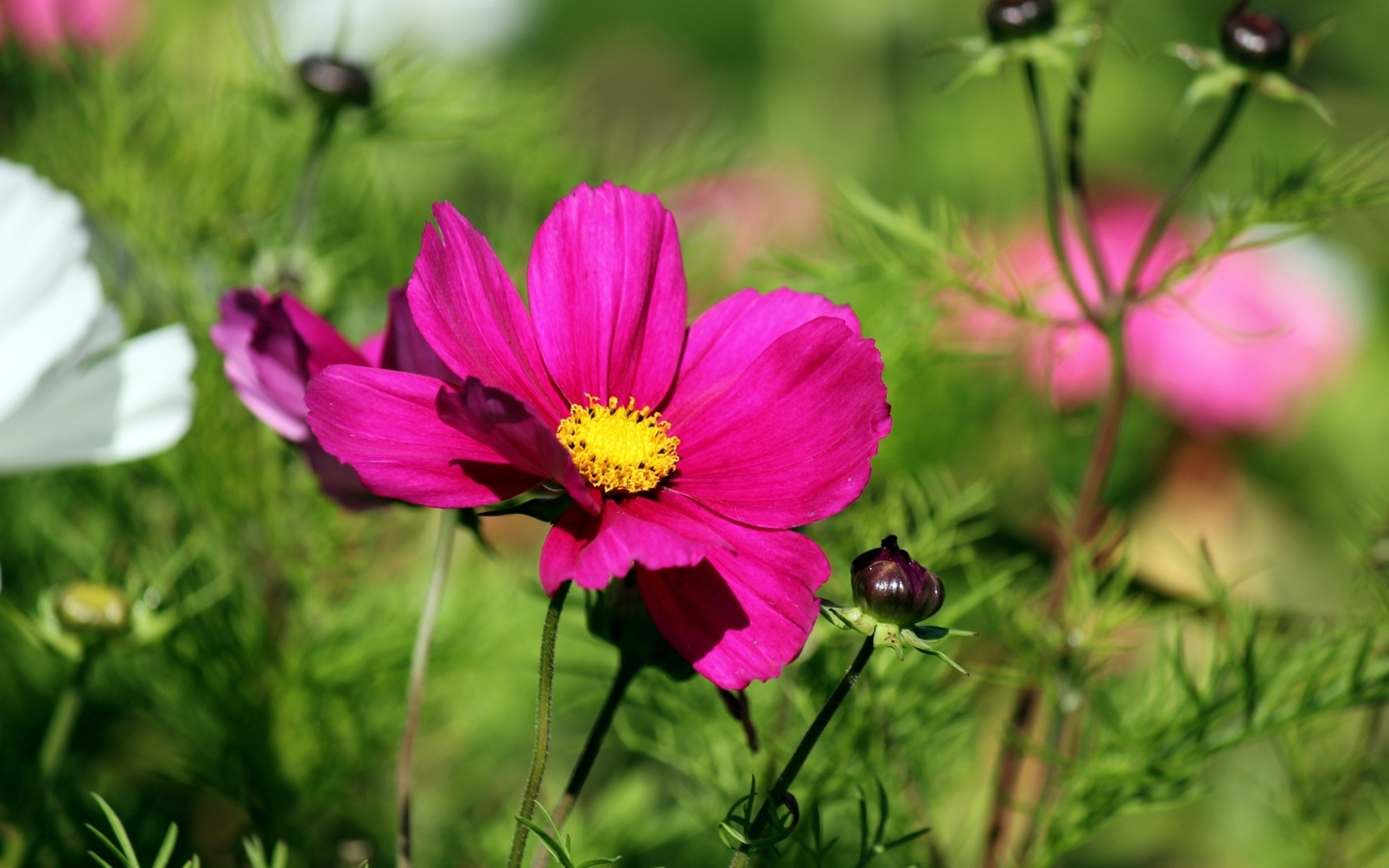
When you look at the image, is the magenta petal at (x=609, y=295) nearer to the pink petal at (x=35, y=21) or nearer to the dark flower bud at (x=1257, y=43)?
the dark flower bud at (x=1257, y=43)

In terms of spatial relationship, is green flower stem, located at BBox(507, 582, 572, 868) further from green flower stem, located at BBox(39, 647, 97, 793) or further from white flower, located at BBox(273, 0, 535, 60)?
white flower, located at BBox(273, 0, 535, 60)

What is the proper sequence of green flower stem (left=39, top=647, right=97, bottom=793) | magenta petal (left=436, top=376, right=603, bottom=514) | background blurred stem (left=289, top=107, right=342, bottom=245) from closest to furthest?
magenta petal (left=436, top=376, right=603, bottom=514) < green flower stem (left=39, top=647, right=97, bottom=793) < background blurred stem (left=289, top=107, right=342, bottom=245)

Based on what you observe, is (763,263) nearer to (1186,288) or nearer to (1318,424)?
(1186,288)

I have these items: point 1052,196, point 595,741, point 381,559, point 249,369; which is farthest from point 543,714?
point 381,559

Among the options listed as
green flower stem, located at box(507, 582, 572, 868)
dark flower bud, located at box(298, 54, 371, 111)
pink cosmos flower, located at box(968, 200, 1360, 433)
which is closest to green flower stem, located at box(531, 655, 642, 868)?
green flower stem, located at box(507, 582, 572, 868)

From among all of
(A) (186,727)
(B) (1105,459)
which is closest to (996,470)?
(B) (1105,459)

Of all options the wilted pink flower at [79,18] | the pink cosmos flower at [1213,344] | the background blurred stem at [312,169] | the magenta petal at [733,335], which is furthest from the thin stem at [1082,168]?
the wilted pink flower at [79,18]
